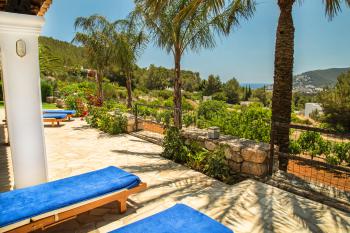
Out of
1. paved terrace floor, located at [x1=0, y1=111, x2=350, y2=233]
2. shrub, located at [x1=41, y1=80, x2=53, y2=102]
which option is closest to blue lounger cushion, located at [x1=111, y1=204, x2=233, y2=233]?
paved terrace floor, located at [x1=0, y1=111, x2=350, y2=233]

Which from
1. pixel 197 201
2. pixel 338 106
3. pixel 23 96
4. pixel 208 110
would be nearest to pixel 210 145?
pixel 197 201

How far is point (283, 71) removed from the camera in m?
6.44

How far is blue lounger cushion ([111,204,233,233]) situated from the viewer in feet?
9.74

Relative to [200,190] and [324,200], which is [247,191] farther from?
[324,200]

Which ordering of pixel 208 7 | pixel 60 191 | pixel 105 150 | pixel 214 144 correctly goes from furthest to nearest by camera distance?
1. pixel 105 150
2. pixel 208 7
3. pixel 214 144
4. pixel 60 191

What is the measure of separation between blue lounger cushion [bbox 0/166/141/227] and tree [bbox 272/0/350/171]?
3.93 meters

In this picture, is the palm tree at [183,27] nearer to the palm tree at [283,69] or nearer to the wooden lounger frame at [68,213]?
the palm tree at [283,69]

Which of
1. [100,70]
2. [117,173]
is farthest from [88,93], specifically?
[117,173]

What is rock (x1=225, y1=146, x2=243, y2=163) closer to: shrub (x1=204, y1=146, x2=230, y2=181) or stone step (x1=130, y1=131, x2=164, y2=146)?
shrub (x1=204, y1=146, x2=230, y2=181)

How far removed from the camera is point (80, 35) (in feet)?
59.0

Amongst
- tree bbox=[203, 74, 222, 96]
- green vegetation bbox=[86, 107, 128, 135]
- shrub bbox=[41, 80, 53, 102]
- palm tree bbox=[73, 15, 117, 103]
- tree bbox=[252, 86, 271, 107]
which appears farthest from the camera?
tree bbox=[252, 86, 271, 107]

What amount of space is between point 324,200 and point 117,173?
3.61m

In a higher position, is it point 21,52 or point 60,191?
point 21,52

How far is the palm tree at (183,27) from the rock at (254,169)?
334 cm
